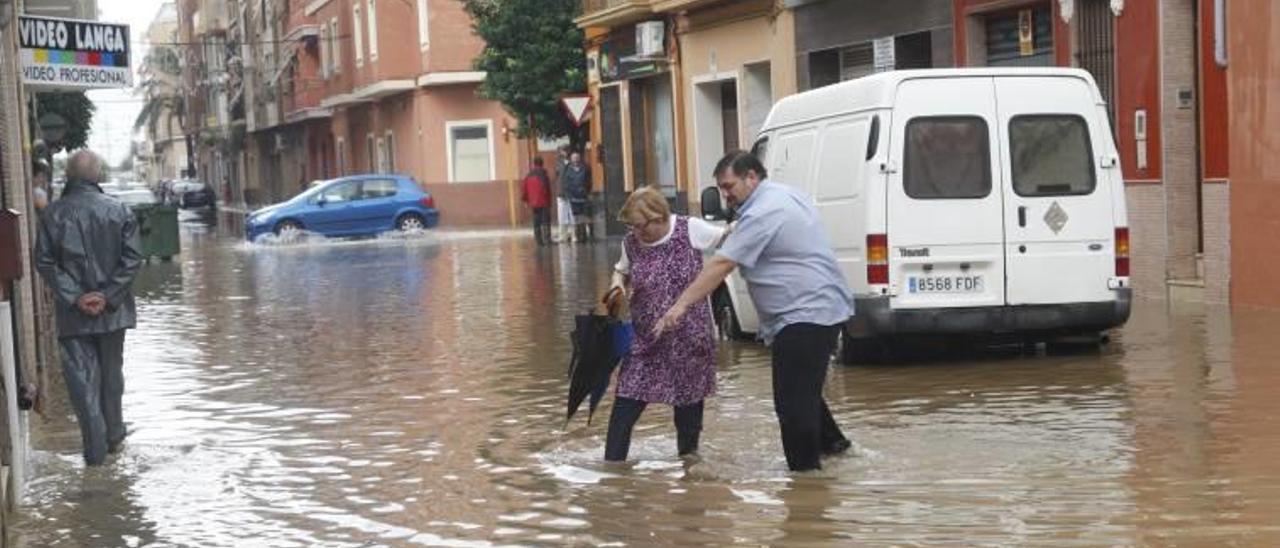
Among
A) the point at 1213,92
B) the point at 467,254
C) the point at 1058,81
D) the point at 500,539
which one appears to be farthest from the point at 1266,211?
the point at 467,254

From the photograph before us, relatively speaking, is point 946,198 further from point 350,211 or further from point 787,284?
point 350,211

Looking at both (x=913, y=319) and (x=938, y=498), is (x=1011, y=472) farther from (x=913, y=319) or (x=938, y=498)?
(x=913, y=319)

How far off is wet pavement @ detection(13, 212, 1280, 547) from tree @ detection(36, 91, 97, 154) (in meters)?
24.8

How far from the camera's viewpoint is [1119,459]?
30.7 feet

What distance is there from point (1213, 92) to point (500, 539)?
11.4 m

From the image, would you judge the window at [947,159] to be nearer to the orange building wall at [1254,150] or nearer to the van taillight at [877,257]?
the van taillight at [877,257]

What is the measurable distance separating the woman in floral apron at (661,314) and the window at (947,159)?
13.6 ft

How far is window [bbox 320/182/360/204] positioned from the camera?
44.0 m

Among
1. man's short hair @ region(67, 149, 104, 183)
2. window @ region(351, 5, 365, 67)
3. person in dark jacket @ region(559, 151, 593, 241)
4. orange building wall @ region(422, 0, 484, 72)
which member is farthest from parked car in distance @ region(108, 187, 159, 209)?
man's short hair @ region(67, 149, 104, 183)

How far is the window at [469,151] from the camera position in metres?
54.3

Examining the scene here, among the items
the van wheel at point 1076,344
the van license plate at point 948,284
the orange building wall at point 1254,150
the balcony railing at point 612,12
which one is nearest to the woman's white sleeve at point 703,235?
the van license plate at point 948,284

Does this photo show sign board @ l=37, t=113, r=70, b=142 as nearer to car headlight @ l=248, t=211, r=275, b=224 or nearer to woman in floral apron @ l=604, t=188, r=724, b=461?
car headlight @ l=248, t=211, r=275, b=224

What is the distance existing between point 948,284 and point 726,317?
329cm

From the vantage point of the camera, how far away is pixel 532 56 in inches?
1666
